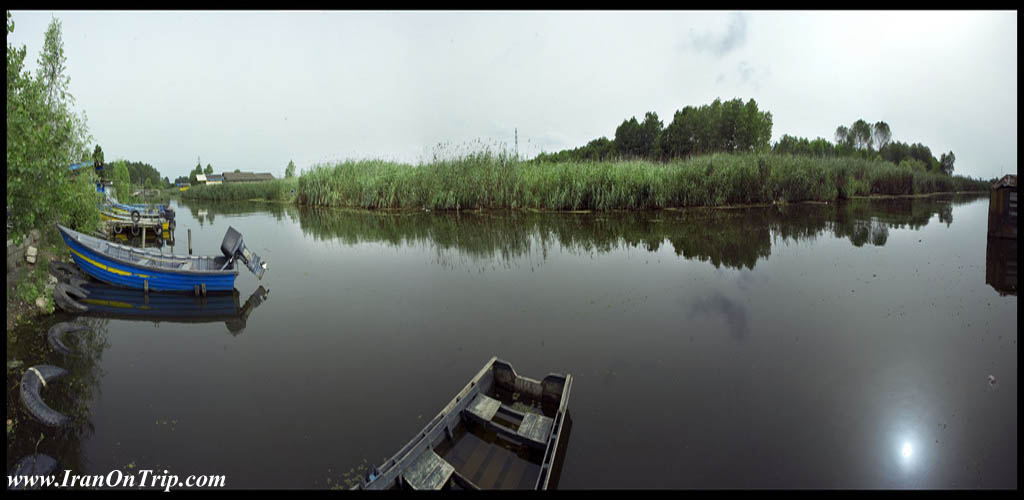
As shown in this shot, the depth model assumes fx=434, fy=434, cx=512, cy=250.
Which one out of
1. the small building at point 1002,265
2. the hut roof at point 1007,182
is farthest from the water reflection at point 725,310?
the hut roof at point 1007,182

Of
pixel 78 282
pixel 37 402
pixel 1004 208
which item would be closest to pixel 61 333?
pixel 37 402

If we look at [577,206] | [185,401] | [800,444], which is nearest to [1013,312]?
[800,444]

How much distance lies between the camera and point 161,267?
8.97 m

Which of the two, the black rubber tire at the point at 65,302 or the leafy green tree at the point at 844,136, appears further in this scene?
the leafy green tree at the point at 844,136

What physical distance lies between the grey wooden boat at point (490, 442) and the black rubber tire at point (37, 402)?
360 centimetres

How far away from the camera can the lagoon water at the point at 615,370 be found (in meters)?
3.56

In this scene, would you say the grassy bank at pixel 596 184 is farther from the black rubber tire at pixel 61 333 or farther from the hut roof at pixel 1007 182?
the black rubber tire at pixel 61 333

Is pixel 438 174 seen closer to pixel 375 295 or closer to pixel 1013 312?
pixel 375 295

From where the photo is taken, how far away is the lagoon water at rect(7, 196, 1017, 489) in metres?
3.56

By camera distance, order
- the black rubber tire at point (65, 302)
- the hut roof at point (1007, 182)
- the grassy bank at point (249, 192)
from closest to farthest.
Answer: the black rubber tire at point (65, 302) < the hut roof at point (1007, 182) < the grassy bank at point (249, 192)

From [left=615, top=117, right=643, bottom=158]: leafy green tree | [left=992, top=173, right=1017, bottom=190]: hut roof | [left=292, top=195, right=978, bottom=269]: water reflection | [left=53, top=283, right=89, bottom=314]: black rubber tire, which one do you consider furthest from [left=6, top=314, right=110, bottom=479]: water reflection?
[left=615, top=117, right=643, bottom=158]: leafy green tree

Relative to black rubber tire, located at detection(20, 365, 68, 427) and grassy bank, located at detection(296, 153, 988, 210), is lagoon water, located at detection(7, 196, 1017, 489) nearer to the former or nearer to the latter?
black rubber tire, located at detection(20, 365, 68, 427)

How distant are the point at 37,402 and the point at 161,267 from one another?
17.4 feet

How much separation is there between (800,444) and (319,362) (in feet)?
17.0
